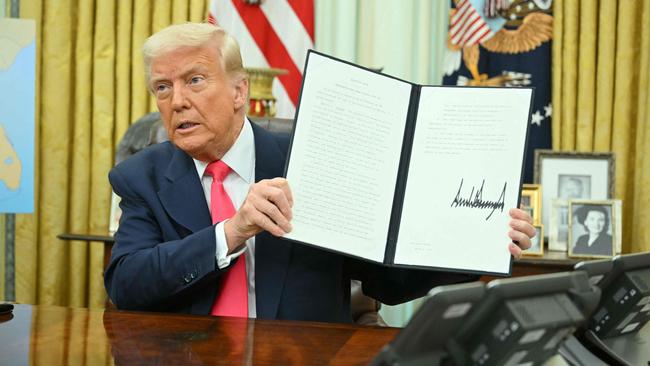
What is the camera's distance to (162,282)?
6.75 feet

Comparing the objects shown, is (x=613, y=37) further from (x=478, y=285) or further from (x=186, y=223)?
(x=478, y=285)

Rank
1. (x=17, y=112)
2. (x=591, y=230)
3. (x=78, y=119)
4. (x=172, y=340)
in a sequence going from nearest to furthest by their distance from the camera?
(x=172, y=340) → (x=17, y=112) → (x=591, y=230) → (x=78, y=119)

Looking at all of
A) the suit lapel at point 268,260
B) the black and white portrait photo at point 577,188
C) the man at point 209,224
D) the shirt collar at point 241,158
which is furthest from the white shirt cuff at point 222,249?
the black and white portrait photo at point 577,188

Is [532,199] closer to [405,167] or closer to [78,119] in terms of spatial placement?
[405,167]

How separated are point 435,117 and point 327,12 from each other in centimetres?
232

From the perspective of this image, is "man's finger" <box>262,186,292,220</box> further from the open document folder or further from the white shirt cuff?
the white shirt cuff

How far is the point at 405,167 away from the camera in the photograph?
2.07 m

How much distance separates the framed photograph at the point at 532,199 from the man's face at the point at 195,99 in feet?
5.94

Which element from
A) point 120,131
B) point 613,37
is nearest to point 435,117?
point 613,37

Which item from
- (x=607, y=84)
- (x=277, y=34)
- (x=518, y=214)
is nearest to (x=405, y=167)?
(x=518, y=214)

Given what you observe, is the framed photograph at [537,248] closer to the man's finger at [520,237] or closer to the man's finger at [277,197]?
the man's finger at [520,237]

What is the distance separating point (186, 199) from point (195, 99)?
9.9 inches

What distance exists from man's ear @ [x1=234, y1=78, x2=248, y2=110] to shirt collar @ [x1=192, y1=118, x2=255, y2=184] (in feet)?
0.21
